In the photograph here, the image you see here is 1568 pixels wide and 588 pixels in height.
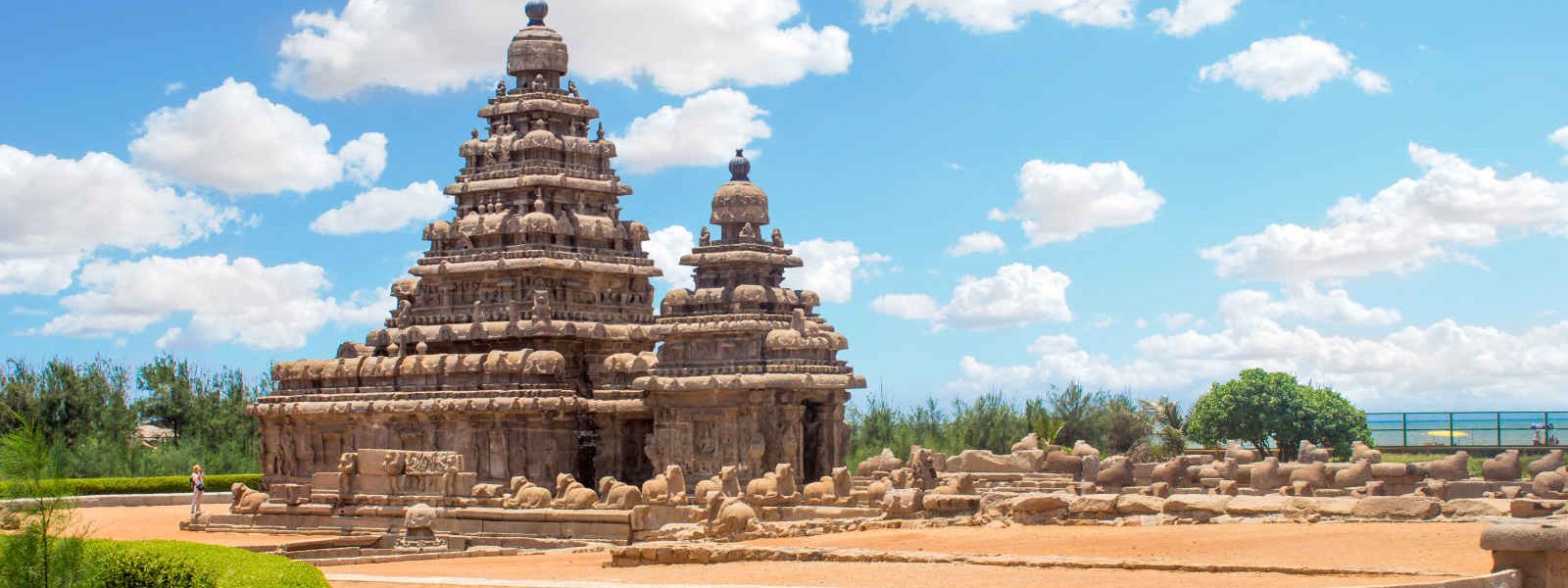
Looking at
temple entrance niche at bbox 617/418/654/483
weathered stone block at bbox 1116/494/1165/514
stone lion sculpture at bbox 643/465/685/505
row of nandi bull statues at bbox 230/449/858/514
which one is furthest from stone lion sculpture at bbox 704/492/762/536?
temple entrance niche at bbox 617/418/654/483

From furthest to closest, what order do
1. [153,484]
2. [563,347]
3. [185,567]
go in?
1. [153,484]
2. [563,347]
3. [185,567]

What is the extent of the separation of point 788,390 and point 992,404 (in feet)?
63.7

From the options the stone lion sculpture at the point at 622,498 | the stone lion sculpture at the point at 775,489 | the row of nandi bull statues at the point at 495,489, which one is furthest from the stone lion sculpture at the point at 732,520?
the stone lion sculpture at the point at 622,498

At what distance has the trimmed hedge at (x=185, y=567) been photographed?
15406 millimetres

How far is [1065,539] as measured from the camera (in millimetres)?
23844

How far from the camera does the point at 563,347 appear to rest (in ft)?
150

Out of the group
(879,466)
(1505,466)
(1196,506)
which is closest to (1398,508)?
(1196,506)

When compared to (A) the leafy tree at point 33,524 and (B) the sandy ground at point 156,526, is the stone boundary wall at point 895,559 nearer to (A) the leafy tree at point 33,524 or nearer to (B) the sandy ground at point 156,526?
(A) the leafy tree at point 33,524

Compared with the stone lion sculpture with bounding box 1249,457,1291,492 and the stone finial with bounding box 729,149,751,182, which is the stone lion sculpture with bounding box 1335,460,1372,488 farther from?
the stone finial with bounding box 729,149,751,182

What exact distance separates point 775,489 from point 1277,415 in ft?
93.4

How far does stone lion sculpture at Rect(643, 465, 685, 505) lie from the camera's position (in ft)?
113

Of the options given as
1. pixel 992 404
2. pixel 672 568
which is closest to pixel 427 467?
pixel 672 568

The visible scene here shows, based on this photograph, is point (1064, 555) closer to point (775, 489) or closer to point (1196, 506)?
point (1196, 506)

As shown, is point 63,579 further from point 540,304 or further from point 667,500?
point 540,304
